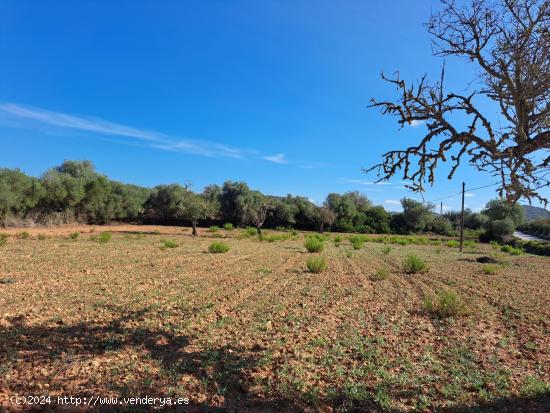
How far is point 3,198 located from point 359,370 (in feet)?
119

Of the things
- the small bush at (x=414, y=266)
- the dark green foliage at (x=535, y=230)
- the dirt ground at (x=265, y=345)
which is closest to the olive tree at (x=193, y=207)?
the small bush at (x=414, y=266)

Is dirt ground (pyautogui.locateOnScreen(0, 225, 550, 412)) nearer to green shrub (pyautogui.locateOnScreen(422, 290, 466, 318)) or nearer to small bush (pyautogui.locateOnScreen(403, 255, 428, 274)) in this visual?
green shrub (pyautogui.locateOnScreen(422, 290, 466, 318))

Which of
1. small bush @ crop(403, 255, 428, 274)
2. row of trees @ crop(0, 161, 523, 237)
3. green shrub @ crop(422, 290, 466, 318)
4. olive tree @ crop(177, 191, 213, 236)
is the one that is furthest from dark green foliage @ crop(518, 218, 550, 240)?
green shrub @ crop(422, 290, 466, 318)

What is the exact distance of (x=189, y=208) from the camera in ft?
115

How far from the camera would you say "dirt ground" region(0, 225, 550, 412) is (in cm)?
377

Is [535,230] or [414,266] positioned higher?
[535,230]

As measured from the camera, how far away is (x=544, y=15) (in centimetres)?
315

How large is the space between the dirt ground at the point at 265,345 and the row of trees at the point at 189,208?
25.6 meters

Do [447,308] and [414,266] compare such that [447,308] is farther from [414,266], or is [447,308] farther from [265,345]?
[414,266]

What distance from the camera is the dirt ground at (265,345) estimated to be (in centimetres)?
377

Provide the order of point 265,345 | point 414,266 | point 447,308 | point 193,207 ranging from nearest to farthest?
point 265,345 < point 447,308 < point 414,266 < point 193,207

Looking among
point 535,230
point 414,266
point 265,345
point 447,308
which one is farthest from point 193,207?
point 535,230

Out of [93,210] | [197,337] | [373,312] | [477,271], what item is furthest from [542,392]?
[93,210]

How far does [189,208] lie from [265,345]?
30.9 meters
